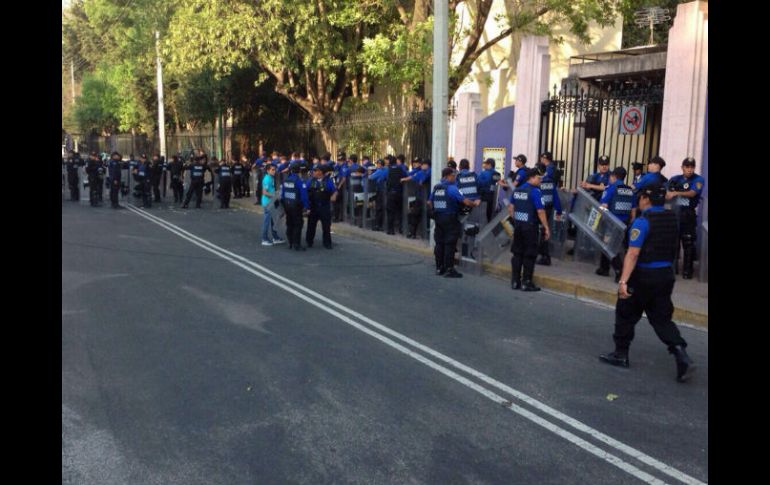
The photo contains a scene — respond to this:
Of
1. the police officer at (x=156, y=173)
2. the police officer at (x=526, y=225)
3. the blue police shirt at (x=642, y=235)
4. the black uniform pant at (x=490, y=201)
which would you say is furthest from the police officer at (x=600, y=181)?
the police officer at (x=156, y=173)

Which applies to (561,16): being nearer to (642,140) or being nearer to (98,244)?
(642,140)

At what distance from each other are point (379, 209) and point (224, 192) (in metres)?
8.22

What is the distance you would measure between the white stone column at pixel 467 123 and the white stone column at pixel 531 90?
→ 1.92 metres

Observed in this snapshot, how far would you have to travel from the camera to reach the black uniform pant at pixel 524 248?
955 cm

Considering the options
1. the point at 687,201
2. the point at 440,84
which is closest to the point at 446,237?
the point at 440,84

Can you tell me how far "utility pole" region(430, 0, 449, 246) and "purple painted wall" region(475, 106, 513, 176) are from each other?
12.3ft

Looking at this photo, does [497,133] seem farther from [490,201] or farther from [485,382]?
[485,382]

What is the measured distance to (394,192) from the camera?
49.1 feet

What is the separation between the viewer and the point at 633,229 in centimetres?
596

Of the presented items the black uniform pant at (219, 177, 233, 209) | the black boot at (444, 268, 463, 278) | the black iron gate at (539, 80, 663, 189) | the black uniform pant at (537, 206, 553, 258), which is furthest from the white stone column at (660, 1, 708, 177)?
the black uniform pant at (219, 177, 233, 209)

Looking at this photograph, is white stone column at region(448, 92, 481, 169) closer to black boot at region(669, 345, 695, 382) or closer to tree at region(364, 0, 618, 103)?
tree at region(364, 0, 618, 103)

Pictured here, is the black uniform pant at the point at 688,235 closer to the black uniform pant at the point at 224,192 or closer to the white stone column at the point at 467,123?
the white stone column at the point at 467,123
